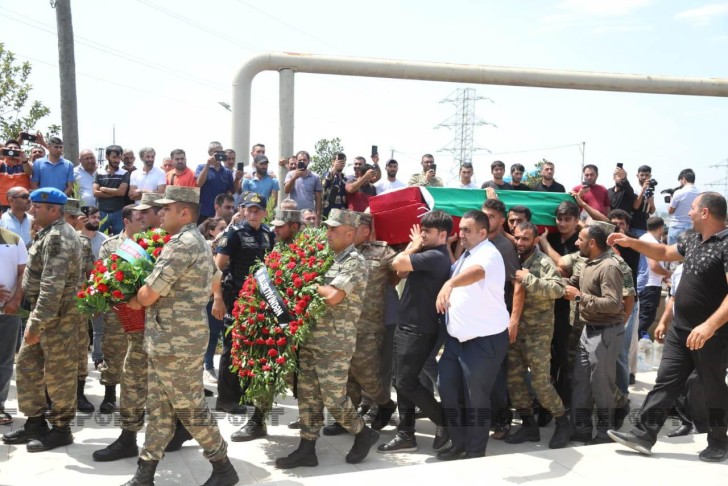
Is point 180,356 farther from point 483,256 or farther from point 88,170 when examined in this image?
point 88,170

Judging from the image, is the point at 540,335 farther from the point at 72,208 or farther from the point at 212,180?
the point at 212,180

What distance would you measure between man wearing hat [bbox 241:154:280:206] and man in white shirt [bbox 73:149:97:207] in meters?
2.06

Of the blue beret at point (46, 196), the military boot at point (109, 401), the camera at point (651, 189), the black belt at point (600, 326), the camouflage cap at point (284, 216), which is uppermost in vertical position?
the camera at point (651, 189)

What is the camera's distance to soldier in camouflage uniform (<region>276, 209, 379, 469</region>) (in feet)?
15.8

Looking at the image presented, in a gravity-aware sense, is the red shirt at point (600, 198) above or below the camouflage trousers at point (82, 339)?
above

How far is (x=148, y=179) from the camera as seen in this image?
30.7 ft

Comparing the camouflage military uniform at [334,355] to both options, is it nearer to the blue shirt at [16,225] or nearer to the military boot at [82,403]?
the military boot at [82,403]

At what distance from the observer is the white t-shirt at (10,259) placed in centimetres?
541

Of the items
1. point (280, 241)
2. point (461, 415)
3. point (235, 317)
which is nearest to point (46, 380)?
point (235, 317)

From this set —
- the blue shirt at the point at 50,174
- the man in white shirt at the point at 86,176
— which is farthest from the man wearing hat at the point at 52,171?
the man in white shirt at the point at 86,176

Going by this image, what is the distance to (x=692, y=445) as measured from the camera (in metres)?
5.15

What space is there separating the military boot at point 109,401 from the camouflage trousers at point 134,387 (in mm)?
1247

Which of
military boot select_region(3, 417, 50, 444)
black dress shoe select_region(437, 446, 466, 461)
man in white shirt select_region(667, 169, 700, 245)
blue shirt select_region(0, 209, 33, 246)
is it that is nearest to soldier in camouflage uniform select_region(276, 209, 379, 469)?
black dress shoe select_region(437, 446, 466, 461)

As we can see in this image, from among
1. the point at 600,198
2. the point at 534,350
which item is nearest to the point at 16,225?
the point at 534,350
